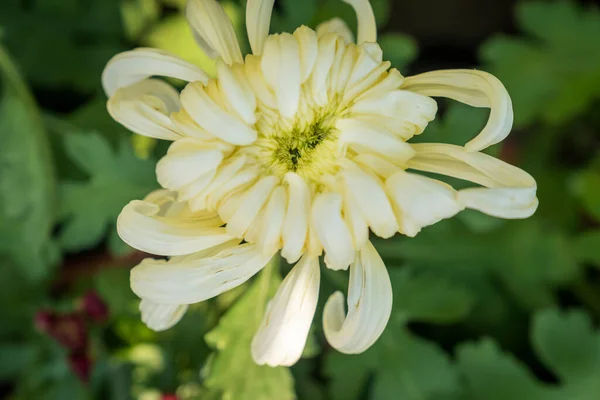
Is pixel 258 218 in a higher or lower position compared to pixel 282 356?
higher

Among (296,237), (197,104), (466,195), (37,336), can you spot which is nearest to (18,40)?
(37,336)

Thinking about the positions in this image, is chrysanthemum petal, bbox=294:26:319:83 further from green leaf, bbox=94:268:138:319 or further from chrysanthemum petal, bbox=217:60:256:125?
green leaf, bbox=94:268:138:319

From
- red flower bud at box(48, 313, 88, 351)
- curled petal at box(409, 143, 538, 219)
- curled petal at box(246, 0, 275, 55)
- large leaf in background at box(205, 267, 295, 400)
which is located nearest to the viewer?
curled petal at box(409, 143, 538, 219)

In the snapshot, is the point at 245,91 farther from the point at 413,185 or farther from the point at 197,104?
the point at 413,185

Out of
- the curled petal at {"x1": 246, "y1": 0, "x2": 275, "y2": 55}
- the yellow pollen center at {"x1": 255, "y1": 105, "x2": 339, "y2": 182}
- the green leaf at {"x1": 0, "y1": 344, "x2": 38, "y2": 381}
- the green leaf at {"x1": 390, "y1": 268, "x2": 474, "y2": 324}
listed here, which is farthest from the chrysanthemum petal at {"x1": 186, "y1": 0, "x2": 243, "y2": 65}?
the green leaf at {"x1": 0, "y1": 344, "x2": 38, "y2": 381}

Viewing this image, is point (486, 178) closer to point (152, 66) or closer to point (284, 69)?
point (284, 69)

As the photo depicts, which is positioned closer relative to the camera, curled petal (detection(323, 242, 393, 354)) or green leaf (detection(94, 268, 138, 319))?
curled petal (detection(323, 242, 393, 354))

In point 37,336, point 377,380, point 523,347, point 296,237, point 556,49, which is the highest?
point 296,237
